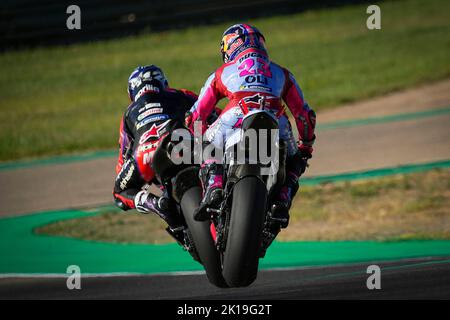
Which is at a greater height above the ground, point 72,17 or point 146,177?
point 72,17

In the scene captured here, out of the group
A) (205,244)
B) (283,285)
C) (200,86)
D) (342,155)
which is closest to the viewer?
(205,244)

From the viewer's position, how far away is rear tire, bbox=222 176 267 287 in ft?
18.6

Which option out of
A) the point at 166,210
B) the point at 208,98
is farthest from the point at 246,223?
the point at 166,210

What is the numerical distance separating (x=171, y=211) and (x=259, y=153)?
112 centimetres

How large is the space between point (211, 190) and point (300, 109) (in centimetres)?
90

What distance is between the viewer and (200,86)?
20.0 meters

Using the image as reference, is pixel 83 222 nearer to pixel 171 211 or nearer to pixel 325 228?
pixel 325 228

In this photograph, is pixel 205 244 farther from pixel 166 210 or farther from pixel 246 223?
pixel 246 223

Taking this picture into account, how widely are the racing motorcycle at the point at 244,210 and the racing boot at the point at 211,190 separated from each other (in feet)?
0.12
